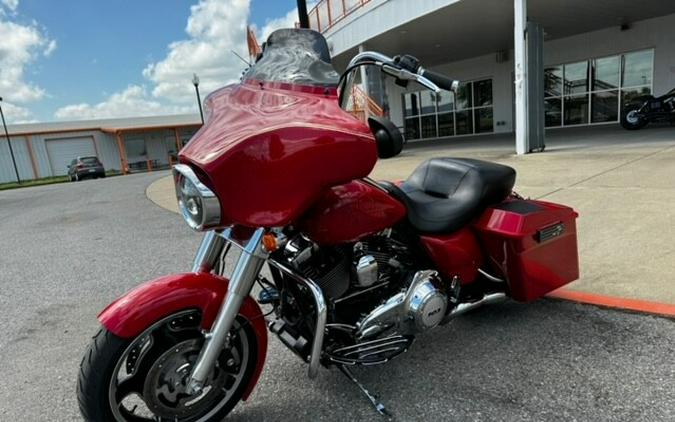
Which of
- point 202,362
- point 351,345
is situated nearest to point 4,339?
point 202,362

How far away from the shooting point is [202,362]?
1.84 metres

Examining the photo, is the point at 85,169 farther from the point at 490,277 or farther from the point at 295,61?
the point at 490,277

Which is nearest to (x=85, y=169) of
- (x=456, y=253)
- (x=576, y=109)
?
(x=576, y=109)

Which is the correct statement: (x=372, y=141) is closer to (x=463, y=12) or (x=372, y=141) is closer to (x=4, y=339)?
(x=4, y=339)

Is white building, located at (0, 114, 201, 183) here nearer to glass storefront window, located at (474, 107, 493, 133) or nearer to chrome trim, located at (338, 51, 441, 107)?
glass storefront window, located at (474, 107, 493, 133)

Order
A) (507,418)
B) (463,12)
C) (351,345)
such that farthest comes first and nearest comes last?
(463,12)
(351,345)
(507,418)

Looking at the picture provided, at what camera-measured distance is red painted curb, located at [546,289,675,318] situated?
2756mm

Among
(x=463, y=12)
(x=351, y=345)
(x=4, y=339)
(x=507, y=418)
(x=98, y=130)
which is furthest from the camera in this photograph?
(x=98, y=130)

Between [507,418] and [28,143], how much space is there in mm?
37575

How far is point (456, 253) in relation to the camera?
97.5 inches

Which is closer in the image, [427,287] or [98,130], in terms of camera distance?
[427,287]

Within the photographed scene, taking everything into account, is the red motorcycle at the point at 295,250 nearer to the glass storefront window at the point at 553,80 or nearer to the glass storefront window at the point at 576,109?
the glass storefront window at the point at 576,109

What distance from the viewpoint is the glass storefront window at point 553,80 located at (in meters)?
17.8

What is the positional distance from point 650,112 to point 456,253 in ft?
49.0
